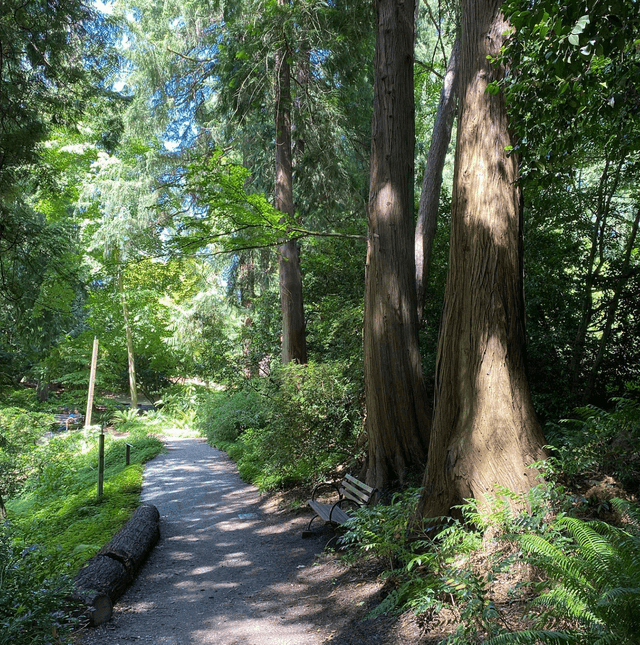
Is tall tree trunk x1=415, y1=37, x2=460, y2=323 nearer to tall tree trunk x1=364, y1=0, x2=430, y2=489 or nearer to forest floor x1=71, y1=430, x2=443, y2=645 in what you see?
tall tree trunk x1=364, y1=0, x2=430, y2=489

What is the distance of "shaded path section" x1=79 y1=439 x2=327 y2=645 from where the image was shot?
507cm

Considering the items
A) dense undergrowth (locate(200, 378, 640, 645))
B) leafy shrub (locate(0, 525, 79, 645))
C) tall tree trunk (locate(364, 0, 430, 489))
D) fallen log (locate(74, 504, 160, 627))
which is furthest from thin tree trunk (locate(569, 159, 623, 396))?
leafy shrub (locate(0, 525, 79, 645))

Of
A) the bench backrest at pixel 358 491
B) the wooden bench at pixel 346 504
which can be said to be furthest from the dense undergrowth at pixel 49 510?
the bench backrest at pixel 358 491

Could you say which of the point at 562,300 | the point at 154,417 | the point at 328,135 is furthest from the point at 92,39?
the point at 154,417

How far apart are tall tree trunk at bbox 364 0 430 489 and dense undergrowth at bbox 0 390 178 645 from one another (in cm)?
398

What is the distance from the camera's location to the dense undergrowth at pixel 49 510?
4238mm

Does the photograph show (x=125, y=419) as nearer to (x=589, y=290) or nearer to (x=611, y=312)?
(x=589, y=290)

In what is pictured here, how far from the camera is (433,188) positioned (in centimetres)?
1036

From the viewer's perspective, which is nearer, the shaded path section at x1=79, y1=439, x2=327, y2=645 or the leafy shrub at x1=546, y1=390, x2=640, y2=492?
the leafy shrub at x1=546, y1=390, x2=640, y2=492

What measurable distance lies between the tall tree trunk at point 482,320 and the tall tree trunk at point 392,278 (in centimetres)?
182

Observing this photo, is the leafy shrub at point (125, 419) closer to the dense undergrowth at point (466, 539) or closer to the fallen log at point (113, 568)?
the dense undergrowth at point (466, 539)

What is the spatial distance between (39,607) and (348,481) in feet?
15.1

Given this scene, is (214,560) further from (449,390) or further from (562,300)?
(562,300)

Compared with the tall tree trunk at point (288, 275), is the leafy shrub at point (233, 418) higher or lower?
lower
